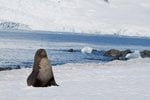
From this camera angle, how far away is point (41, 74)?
1856 cm

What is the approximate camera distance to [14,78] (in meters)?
Answer: 21.6

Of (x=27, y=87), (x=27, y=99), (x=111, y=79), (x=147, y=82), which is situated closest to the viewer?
(x=27, y=99)

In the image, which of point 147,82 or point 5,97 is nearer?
point 5,97

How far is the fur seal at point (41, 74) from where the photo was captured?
1853cm

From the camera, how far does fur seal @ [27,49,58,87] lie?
18.5 meters

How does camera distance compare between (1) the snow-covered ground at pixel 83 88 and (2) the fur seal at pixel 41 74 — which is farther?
(2) the fur seal at pixel 41 74

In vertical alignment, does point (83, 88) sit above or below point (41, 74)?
below

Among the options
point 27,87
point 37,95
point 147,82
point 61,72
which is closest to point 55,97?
point 37,95

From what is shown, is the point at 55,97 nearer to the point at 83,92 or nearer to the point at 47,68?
the point at 83,92

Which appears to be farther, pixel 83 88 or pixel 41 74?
pixel 41 74

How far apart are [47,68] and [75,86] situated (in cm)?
123

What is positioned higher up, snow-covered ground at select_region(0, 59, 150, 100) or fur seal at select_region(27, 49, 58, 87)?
fur seal at select_region(27, 49, 58, 87)

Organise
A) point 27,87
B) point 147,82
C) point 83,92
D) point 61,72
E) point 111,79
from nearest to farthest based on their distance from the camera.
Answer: point 83,92 < point 27,87 < point 147,82 < point 111,79 < point 61,72

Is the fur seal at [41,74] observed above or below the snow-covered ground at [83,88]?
above
